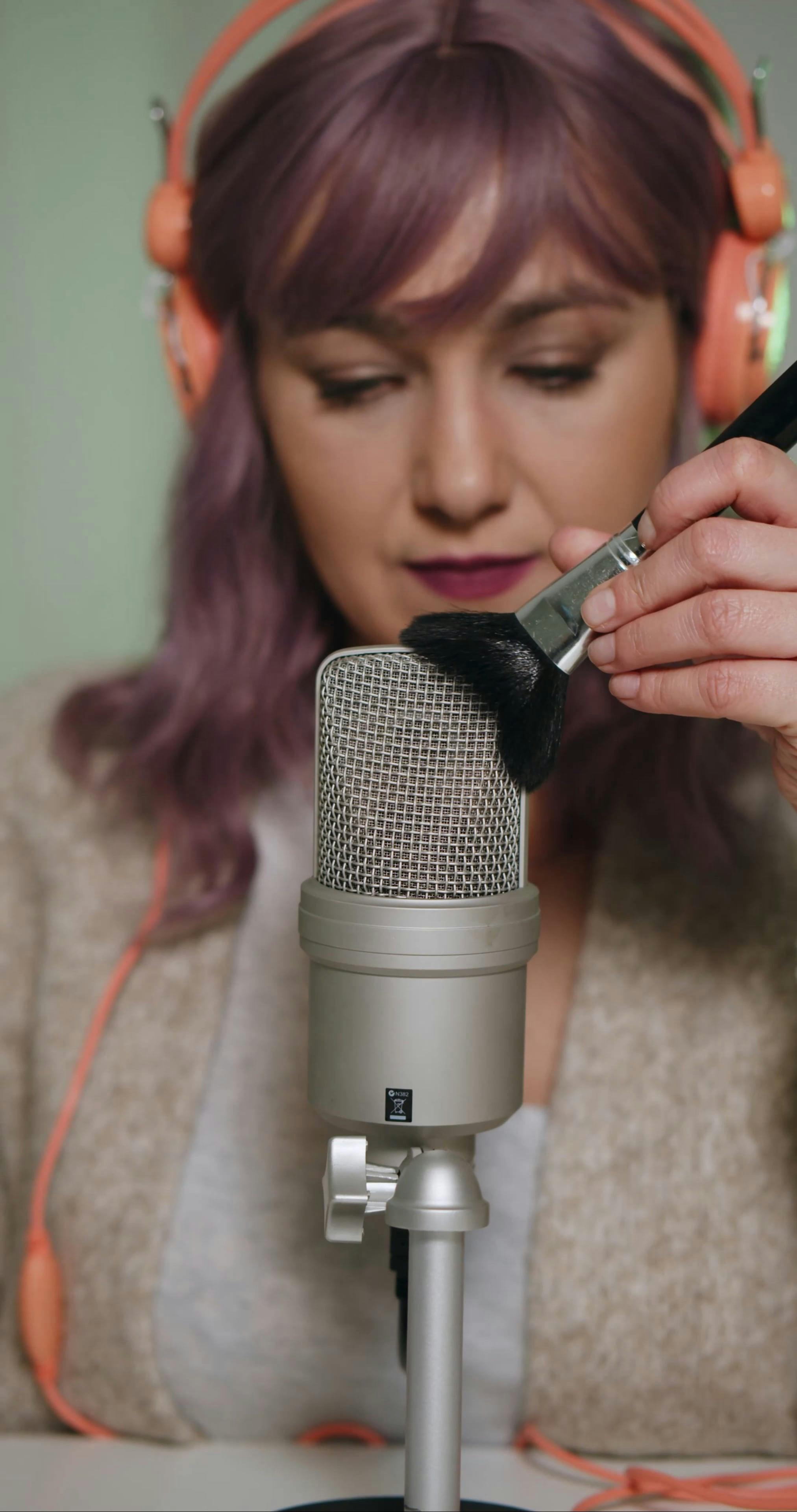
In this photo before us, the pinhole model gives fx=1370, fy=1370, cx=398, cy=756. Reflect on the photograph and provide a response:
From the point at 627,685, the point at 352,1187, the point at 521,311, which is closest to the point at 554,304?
the point at 521,311

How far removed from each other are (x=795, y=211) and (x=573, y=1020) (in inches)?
27.6

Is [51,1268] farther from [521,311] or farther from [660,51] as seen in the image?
[660,51]

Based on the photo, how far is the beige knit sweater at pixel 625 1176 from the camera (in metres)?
0.91

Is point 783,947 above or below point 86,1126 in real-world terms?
above

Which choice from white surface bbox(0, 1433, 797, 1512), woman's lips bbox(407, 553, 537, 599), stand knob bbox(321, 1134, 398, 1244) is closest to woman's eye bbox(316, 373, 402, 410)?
woman's lips bbox(407, 553, 537, 599)

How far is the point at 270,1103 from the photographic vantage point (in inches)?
38.6

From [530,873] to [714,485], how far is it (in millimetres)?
523

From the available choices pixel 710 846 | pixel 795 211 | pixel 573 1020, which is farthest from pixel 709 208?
pixel 573 1020

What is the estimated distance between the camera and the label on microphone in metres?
Result: 0.51

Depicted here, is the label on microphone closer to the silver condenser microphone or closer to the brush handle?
the silver condenser microphone

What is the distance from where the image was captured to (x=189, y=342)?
3.28ft

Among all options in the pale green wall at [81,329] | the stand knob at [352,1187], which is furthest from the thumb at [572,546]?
the pale green wall at [81,329]

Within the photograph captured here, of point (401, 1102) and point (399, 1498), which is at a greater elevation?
point (401, 1102)

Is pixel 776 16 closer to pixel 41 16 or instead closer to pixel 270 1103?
pixel 41 16
